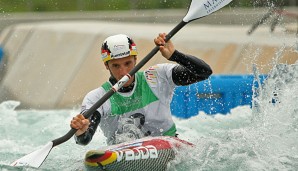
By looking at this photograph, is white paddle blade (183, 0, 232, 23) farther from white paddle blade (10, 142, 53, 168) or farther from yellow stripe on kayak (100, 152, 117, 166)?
white paddle blade (10, 142, 53, 168)

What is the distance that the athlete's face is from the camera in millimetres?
6977

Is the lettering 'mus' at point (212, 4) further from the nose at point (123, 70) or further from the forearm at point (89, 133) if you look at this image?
the forearm at point (89, 133)

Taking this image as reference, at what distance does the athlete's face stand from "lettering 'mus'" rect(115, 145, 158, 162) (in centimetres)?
75

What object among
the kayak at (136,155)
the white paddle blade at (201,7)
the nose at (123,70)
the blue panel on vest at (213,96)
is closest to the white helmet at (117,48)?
the nose at (123,70)

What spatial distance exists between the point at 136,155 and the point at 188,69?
942 millimetres

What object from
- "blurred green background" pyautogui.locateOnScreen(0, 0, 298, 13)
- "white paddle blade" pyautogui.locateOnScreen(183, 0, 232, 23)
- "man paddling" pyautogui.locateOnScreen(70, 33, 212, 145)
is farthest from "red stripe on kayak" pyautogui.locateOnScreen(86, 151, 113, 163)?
"blurred green background" pyautogui.locateOnScreen(0, 0, 298, 13)

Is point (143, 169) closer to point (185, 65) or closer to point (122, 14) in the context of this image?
point (185, 65)

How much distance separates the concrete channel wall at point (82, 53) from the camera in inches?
473

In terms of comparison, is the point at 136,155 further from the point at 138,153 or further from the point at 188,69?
the point at 188,69

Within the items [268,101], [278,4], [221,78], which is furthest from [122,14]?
[268,101]

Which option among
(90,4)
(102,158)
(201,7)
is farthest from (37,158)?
(90,4)

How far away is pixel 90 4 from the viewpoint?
670 inches

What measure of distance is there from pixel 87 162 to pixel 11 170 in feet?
2.68

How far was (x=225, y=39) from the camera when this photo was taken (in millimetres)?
12586
